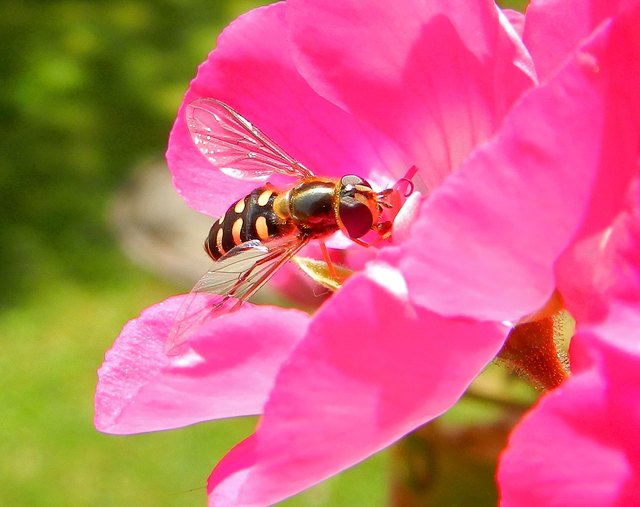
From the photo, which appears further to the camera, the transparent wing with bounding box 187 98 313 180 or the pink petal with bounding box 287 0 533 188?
the transparent wing with bounding box 187 98 313 180

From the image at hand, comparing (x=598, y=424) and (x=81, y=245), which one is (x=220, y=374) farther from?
(x=81, y=245)

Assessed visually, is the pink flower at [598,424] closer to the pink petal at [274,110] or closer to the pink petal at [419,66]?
the pink petal at [419,66]

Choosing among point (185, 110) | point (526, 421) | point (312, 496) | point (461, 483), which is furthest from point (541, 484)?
point (312, 496)

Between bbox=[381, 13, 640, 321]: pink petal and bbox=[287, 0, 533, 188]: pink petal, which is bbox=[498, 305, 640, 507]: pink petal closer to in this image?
bbox=[381, 13, 640, 321]: pink petal

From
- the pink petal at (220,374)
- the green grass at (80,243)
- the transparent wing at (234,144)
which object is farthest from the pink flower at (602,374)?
the green grass at (80,243)

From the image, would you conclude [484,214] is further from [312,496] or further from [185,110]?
[312,496]

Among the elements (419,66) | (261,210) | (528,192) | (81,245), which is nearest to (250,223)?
(261,210)

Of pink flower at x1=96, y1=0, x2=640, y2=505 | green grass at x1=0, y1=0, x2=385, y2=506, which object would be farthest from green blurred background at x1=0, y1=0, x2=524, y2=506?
pink flower at x1=96, y1=0, x2=640, y2=505
